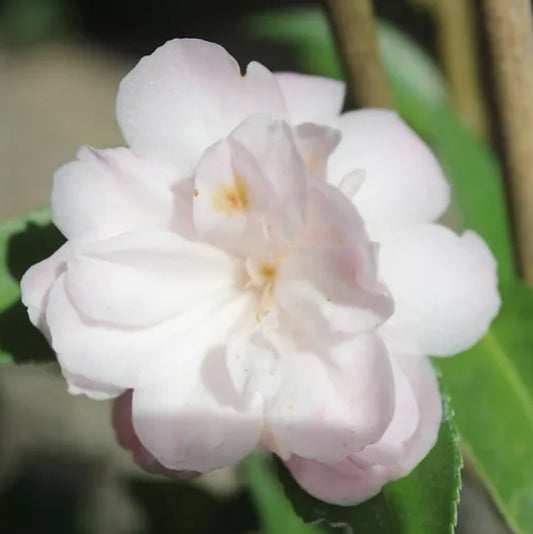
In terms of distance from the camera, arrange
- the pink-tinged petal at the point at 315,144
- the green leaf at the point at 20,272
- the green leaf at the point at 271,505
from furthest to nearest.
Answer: the green leaf at the point at 271,505, the green leaf at the point at 20,272, the pink-tinged petal at the point at 315,144

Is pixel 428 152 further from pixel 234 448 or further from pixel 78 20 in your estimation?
pixel 78 20

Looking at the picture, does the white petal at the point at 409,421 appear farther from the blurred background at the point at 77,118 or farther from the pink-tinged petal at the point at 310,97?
the blurred background at the point at 77,118

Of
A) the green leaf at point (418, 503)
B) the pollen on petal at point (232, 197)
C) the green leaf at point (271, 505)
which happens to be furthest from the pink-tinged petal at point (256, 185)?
the green leaf at point (271, 505)

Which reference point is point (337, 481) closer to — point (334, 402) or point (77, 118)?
point (334, 402)

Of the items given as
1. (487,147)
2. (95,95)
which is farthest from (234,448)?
(95,95)

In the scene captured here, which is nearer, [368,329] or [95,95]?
[368,329]

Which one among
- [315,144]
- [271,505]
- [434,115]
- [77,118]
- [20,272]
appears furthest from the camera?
[77,118]

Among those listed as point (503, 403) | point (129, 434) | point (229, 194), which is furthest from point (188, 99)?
point (503, 403)
